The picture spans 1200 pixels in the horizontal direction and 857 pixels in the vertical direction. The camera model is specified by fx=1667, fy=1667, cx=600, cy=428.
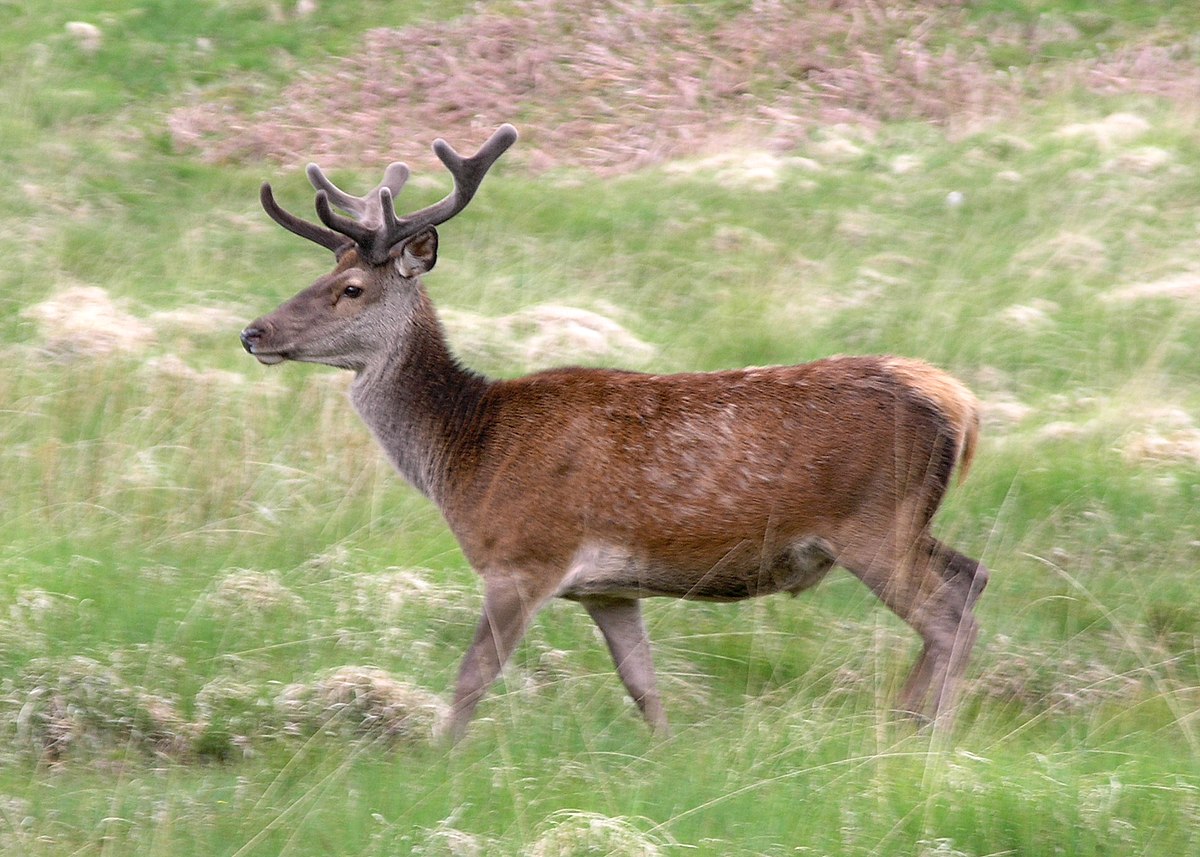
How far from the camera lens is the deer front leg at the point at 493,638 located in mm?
5496

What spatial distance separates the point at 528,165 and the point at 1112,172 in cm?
533

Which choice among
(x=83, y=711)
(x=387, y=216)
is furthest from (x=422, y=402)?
(x=83, y=711)

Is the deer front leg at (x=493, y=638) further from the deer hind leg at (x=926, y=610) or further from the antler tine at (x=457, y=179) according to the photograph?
the antler tine at (x=457, y=179)

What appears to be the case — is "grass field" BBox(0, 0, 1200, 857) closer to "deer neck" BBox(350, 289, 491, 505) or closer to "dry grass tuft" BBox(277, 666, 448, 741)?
"dry grass tuft" BBox(277, 666, 448, 741)

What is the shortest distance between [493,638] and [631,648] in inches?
22.2

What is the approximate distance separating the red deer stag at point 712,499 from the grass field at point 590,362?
261 mm

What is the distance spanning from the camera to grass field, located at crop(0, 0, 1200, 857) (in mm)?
4594

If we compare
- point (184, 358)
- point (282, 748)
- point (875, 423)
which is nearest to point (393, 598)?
point (282, 748)

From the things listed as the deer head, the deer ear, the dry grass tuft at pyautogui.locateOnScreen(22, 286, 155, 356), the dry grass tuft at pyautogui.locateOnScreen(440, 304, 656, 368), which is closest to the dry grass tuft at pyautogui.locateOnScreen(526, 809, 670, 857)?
the deer head

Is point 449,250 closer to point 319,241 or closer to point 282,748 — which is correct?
point 319,241

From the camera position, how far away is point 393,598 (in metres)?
6.36

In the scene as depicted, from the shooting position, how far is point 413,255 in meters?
6.46

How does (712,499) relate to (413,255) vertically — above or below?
below

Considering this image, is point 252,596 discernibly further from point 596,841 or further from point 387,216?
point 596,841
